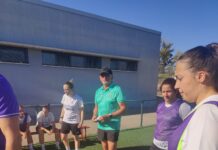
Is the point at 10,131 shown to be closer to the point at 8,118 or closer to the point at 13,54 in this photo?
the point at 8,118

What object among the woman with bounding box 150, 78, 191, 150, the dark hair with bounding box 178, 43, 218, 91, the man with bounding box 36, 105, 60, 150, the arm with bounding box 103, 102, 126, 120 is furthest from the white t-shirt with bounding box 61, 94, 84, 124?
the dark hair with bounding box 178, 43, 218, 91

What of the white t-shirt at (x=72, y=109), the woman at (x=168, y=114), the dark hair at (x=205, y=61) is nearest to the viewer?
the dark hair at (x=205, y=61)

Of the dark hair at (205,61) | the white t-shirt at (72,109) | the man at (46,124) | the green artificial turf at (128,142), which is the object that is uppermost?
the dark hair at (205,61)

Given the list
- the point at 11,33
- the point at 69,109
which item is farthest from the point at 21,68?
the point at 69,109

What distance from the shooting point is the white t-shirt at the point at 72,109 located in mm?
6289

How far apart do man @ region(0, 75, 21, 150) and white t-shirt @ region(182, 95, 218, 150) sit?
124cm

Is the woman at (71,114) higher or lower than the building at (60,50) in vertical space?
lower

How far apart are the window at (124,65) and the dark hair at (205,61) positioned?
598 inches

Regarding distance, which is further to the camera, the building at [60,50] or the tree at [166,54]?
the tree at [166,54]

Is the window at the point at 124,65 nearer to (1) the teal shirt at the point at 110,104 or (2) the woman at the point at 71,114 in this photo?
(2) the woman at the point at 71,114

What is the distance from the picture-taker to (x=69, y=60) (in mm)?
14062

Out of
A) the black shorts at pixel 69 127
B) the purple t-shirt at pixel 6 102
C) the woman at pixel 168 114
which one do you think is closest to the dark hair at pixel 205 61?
the purple t-shirt at pixel 6 102

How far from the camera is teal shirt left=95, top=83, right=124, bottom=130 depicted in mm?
4828

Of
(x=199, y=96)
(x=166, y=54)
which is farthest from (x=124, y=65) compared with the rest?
(x=166, y=54)
